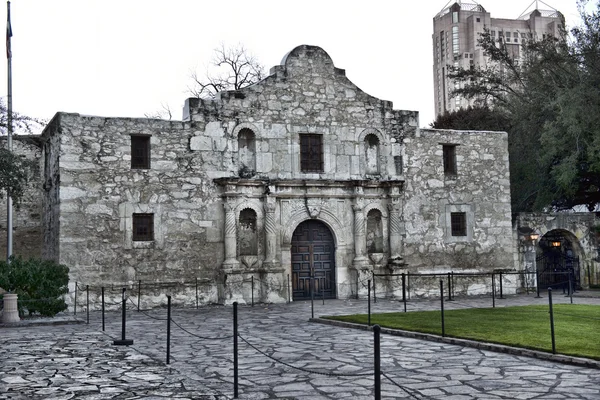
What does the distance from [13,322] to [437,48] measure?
79496 mm

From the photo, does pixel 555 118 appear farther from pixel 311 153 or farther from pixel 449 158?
pixel 311 153

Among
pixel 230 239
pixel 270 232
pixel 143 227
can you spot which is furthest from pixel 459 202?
pixel 143 227

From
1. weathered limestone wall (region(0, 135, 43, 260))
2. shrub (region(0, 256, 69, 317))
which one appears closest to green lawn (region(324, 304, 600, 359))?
shrub (region(0, 256, 69, 317))

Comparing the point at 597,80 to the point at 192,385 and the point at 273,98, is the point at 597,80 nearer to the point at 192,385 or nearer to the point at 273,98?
the point at 273,98

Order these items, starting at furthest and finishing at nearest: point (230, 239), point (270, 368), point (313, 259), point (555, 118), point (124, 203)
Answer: point (555, 118) → point (313, 259) → point (230, 239) → point (124, 203) → point (270, 368)

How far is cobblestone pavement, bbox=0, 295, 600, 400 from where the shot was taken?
27.1 ft

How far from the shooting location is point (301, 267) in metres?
22.5

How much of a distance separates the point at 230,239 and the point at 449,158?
845cm

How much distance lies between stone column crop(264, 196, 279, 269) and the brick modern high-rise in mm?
62249

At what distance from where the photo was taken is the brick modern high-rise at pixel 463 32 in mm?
83312

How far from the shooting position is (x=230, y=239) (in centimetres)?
2120

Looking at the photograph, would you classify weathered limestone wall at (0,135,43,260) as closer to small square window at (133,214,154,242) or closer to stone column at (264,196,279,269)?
small square window at (133,214,154,242)

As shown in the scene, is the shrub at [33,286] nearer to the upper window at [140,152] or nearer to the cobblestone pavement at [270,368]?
the cobblestone pavement at [270,368]

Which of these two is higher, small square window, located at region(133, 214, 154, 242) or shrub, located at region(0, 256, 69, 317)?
small square window, located at region(133, 214, 154, 242)
